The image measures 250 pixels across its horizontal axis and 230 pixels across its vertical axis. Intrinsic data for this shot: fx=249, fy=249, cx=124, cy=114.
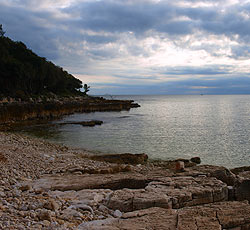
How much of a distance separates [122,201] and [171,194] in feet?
4.30

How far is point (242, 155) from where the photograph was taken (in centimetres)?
1762

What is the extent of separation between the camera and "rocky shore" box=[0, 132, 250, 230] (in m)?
4.96

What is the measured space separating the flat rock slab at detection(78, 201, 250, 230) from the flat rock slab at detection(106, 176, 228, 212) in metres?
0.38

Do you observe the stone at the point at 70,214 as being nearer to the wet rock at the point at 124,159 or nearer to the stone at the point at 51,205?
the stone at the point at 51,205

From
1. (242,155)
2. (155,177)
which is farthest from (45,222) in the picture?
(242,155)

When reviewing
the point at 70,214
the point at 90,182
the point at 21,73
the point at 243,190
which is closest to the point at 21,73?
the point at 21,73

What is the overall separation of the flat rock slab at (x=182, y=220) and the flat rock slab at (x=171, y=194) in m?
0.38

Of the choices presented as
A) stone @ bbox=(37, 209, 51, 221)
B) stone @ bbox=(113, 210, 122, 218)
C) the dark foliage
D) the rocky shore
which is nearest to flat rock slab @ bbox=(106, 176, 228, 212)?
the rocky shore

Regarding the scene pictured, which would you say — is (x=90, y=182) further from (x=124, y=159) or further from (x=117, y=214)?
(x=124, y=159)

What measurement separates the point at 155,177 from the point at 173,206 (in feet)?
6.18

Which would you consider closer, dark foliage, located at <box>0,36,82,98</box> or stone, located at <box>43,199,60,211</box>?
stone, located at <box>43,199,60,211</box>

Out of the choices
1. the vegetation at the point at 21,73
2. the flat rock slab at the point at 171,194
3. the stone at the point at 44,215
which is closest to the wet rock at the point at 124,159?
the flat rock slab at the point at 171,194

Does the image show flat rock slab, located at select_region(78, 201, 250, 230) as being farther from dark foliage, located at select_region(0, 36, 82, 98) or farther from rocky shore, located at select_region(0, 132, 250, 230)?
dark foliage, located at select_region(0, 36, 82, 98)

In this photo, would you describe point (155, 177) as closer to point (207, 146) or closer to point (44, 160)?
point (44, 160)
